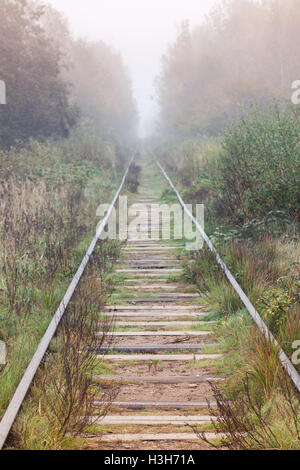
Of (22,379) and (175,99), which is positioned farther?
(175,99)

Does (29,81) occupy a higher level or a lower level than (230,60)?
lower

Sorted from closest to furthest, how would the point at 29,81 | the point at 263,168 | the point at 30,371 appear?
the point at 30,371 < the point at 263,168 < the point at 29,81

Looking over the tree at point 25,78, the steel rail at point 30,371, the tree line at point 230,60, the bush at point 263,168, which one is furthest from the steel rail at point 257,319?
the tree line at point 230,60

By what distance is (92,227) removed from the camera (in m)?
10.0

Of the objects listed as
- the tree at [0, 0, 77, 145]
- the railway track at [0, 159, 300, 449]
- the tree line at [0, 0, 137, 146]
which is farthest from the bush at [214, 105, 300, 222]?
the tree at [0, 0, 77, 145]

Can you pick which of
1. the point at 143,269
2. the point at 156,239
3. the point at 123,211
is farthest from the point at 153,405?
the point at 123,211

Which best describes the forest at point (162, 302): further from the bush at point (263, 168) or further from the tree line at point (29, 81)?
the tree line at point (29, 81)

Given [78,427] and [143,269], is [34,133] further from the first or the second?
[78,427]

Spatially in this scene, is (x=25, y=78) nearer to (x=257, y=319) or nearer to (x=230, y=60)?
(x=257, y=319)

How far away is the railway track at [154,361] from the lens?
3.26 meters

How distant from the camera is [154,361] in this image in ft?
15.1

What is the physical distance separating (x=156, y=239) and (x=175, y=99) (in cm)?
4180

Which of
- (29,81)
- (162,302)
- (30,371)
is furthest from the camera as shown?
(29,81)

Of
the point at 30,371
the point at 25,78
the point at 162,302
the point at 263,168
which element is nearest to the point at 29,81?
the point at 25,78
